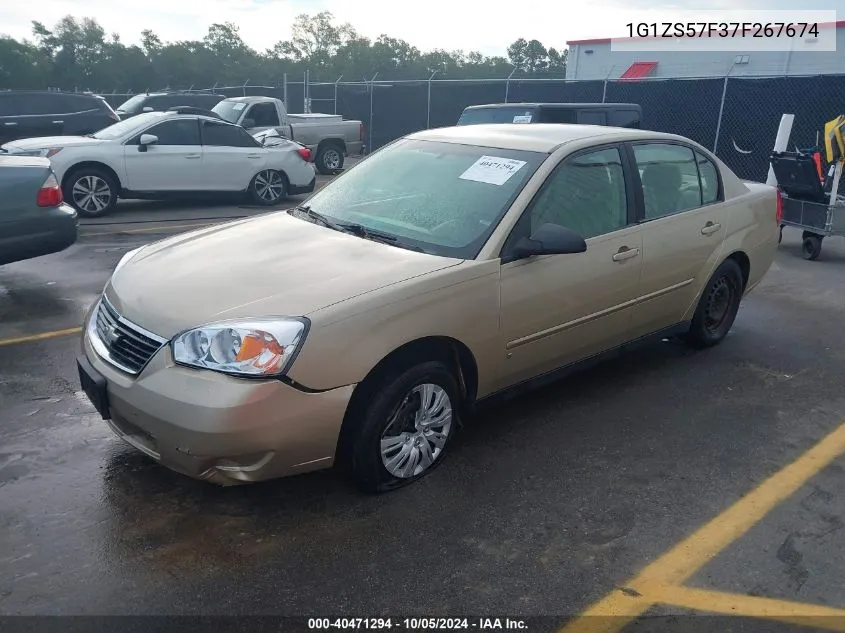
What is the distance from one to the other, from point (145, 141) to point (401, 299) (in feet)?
28.7

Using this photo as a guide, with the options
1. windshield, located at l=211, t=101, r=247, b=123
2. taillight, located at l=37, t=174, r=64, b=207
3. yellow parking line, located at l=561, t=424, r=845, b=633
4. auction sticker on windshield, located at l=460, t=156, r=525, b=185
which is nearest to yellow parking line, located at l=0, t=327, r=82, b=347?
taillight, located at l=37, t=174, r=64, b=207

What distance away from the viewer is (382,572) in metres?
2.95

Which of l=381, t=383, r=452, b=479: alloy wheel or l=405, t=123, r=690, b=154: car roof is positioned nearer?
l=381, t=383, r=452, b=479: alloy wheel

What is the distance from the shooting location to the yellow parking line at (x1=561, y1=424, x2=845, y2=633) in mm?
2764

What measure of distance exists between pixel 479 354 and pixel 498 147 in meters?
1.32

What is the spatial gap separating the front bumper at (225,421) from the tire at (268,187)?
931cm

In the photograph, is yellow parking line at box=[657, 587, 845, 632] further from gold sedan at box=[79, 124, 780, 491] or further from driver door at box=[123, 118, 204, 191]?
driver door at box=[123, 118, 204, 191]

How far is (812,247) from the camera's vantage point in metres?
8.91

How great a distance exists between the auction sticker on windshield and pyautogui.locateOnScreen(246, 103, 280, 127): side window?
1236 centimetres

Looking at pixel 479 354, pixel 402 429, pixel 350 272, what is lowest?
pixel 402 429

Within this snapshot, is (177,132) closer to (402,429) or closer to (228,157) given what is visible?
(228,157)

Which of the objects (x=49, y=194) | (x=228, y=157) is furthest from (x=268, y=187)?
(x=49, y=194)

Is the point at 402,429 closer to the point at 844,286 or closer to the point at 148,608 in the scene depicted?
the point at 148,608

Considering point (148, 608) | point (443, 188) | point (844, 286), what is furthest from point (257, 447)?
point (844, 286)
